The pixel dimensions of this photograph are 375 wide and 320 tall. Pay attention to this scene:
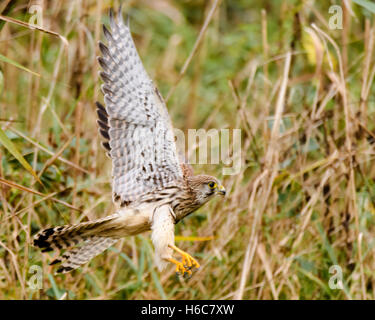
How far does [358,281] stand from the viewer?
4062 mm

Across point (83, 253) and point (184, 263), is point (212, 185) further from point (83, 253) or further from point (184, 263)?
point (83, 253)

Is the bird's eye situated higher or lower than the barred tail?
higher

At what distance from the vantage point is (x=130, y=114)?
130 inches

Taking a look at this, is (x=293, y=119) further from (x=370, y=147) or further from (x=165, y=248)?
(x=165, y=248)

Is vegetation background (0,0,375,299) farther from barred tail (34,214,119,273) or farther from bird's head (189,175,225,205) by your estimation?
bird's head (189,175,225,205)

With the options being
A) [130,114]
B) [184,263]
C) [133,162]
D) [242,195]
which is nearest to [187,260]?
[184,263]

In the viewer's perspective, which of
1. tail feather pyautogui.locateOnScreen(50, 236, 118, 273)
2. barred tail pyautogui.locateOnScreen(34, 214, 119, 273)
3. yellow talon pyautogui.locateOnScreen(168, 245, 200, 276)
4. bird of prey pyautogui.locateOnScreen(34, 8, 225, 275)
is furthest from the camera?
tail feather pyautogui.locateOnScreen(50, 236, 118, 273)

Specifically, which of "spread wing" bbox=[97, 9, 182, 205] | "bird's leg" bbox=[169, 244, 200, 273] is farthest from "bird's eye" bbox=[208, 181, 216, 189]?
"bird's leg" bbox=[169, 244, 200, 273]

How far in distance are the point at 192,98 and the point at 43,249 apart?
2.94 meters

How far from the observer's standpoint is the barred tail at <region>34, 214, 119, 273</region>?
123 inches

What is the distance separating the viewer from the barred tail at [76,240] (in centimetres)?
311

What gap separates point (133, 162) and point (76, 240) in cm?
49

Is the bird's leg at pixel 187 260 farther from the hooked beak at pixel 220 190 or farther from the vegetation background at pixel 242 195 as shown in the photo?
the vegetation background at pixel 242 195
